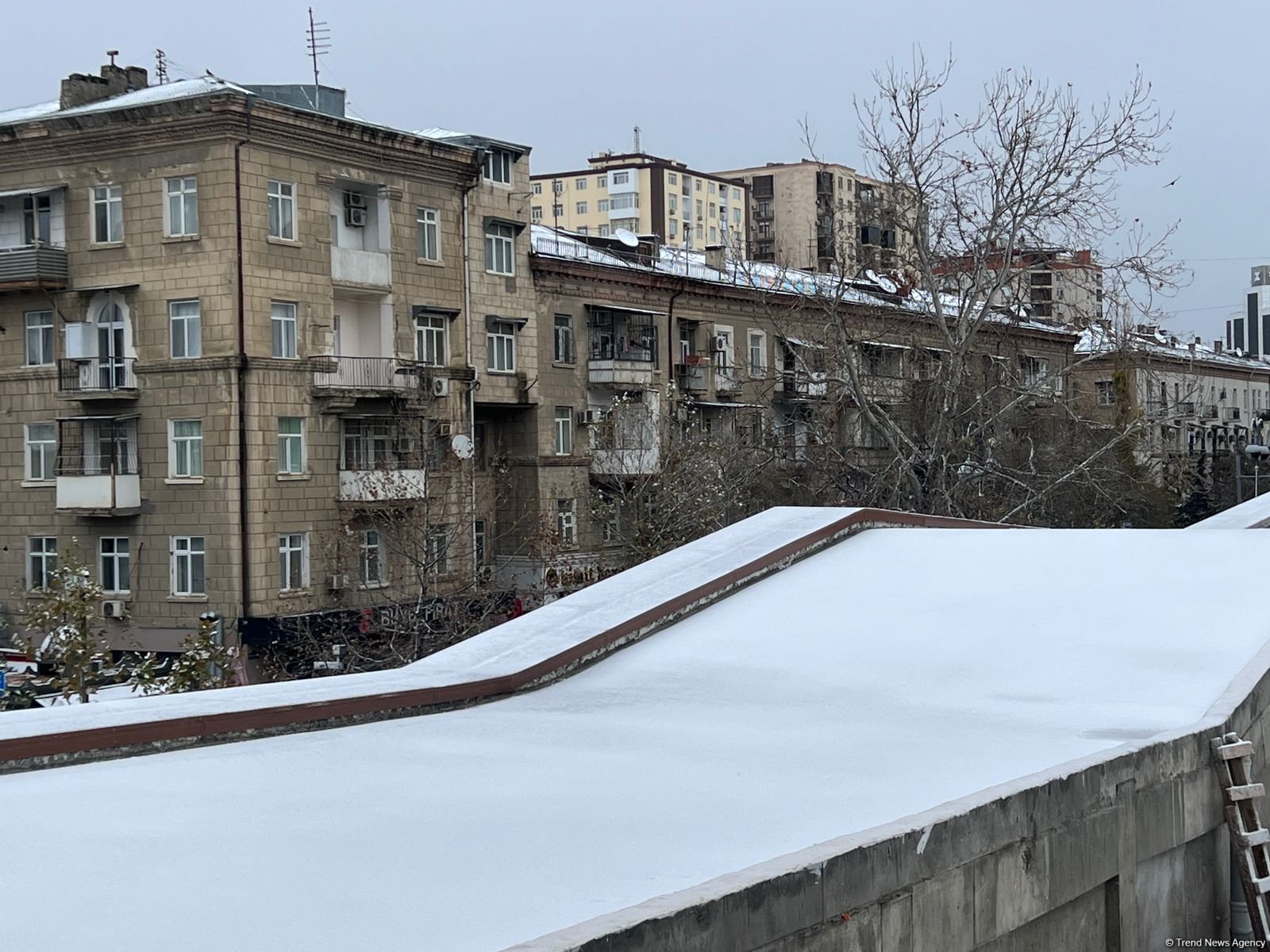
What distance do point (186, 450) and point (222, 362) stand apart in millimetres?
2198

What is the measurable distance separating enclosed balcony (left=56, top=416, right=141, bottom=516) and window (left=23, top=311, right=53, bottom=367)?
152 centimetres

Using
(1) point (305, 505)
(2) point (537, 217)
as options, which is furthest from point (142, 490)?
(2) point (537, 217)

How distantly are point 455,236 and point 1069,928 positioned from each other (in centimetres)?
3037

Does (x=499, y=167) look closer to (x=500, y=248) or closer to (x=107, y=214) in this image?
(x=500, y=248)

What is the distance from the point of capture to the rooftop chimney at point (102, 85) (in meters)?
32.1

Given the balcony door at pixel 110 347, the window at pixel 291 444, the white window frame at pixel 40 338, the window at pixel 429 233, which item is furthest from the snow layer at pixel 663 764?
the white window frame at pixel 40 338

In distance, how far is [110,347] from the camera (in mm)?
31625

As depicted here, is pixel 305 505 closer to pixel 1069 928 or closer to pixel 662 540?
pixel 662 540

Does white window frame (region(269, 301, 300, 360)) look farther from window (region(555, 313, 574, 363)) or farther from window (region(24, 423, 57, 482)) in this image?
window (region(555, 313, 574, 363))

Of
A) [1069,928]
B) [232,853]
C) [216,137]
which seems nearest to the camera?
[232,853]

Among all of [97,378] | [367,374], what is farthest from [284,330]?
[97,378]

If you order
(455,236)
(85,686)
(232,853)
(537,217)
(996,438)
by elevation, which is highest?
(537,217)

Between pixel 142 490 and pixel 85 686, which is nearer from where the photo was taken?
pixel 85 686

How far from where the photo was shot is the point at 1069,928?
19.4ft
